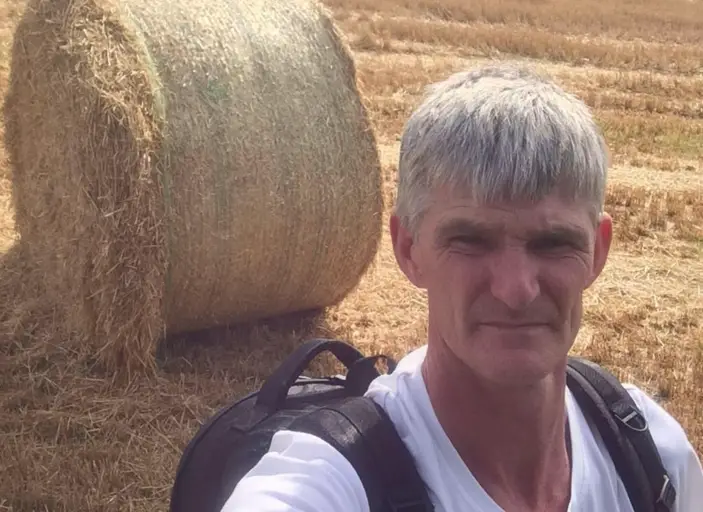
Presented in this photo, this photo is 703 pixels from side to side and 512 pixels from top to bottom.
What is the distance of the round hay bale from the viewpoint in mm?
4090

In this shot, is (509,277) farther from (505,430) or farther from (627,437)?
(627,437)

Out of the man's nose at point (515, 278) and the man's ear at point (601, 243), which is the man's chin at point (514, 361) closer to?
the man's nose at point (515, 278)

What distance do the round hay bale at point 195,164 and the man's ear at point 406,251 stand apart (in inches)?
97.2

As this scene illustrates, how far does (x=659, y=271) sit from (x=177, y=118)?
3.21 meters

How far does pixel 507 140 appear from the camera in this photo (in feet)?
4.89

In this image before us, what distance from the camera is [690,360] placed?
4.70 metres

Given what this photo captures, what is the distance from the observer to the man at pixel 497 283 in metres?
1.49

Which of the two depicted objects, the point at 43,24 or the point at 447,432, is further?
the point at 43,24

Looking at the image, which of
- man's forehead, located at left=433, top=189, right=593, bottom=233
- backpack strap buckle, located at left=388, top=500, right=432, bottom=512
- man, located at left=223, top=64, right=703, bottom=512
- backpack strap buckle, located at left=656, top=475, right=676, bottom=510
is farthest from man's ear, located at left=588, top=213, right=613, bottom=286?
backpack strap buckle, located at left=388, top=500, right=432, bottom=512

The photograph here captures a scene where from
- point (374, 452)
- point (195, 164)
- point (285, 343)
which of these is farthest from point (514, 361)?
point (285, 343)

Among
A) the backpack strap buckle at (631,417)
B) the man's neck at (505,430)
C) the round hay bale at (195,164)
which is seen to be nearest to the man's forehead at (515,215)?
the man's neck at (505,430)

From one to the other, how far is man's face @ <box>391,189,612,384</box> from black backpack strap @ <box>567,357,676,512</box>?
0.21 m

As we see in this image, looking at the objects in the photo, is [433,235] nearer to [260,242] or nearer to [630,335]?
[260,242]

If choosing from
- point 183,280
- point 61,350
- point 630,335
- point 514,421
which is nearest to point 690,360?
point 630,335
